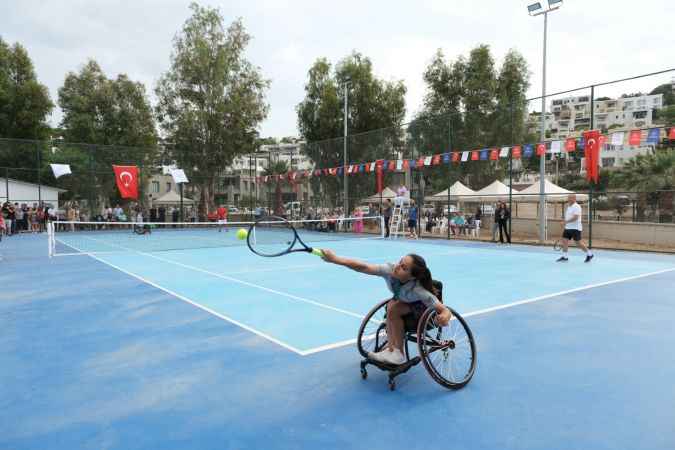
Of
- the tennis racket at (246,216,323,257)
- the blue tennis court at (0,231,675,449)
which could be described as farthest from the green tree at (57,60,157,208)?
the blue tennis court at (0,231,675,449)

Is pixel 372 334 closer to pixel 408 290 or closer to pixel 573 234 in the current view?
pixel 408 290

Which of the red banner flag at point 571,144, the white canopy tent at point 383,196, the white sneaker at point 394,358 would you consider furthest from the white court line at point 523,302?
the white canopy tent at point 383,196

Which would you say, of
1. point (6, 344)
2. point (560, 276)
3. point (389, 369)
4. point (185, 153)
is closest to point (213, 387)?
point (389, 369)

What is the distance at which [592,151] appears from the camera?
44.8 feet

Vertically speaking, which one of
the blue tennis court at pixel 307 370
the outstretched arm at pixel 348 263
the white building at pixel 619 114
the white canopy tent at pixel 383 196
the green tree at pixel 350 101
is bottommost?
the blue tennis court at pixel 307 370

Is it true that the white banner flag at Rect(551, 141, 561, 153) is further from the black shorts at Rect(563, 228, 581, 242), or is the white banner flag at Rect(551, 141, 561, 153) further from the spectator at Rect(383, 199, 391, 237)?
the spectator at Rect(383, 199, 391, 237)

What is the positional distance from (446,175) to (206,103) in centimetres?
1479

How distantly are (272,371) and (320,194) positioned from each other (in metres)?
21.1

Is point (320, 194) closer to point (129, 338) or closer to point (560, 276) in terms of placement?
point (560, 276)

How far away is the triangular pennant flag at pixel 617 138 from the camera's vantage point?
1266 cm

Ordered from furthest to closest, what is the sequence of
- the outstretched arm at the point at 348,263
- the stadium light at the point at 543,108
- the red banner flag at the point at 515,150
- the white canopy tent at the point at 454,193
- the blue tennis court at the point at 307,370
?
the white canopy tent at the point at 454,193 → the stadium light at the point at 543,108 → the red banner flag at the point at 515,150 → the outstretched arm at the point at 348,263 → the blue tennis court at the point at 307,370

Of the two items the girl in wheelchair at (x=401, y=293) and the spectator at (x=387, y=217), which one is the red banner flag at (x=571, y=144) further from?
the girl in wheelchair at (x=401, y=293)

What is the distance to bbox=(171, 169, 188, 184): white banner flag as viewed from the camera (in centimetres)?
2605

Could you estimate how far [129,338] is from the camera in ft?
16.4
